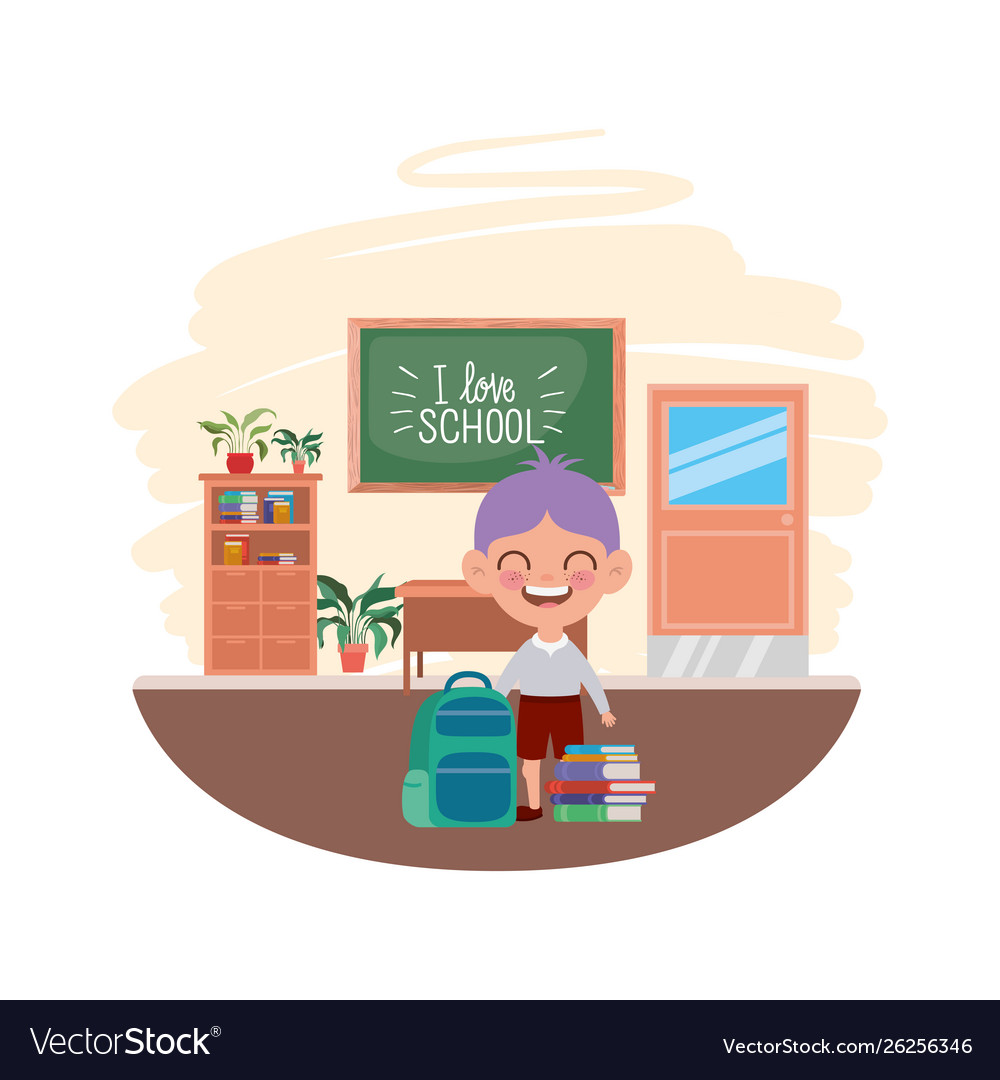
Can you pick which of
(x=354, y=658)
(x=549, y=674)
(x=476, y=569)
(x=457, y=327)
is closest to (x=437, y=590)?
(x=476, y=569)

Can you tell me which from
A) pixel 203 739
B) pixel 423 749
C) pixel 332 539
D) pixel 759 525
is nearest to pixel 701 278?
pixel 759 525

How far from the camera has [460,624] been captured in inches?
296

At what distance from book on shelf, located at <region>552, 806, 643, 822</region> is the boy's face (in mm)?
944

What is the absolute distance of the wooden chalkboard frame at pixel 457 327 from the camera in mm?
8078

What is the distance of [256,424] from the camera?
8.07m

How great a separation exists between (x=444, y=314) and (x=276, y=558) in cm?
181

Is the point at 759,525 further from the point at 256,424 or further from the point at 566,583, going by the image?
the point at 256,424

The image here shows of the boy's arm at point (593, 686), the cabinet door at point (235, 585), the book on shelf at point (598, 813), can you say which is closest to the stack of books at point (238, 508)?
the cabinet door at point (235, 585)

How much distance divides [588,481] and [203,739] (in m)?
2.57

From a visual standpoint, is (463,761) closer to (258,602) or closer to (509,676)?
(509,676)

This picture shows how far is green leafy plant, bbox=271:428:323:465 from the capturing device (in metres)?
8.08

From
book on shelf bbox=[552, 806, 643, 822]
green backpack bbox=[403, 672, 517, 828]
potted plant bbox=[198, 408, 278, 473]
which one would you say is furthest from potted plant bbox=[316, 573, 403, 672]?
book on shelf bbox=[552, 806, 643, 822]

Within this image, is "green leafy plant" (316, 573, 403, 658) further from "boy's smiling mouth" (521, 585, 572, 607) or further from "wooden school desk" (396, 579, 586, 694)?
"boy's smiling mouth" (521, 585, 572, 607)

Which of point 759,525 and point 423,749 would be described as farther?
point 759,525
